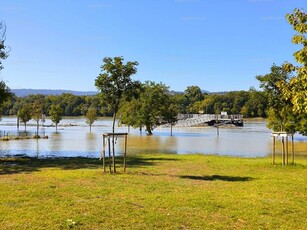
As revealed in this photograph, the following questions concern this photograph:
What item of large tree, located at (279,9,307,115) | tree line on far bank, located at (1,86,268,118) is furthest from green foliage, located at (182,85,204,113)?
large tree, located at (279,9,307,115)

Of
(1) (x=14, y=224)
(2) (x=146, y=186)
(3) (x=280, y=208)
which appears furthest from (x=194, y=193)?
(1) (x=14, y=224)

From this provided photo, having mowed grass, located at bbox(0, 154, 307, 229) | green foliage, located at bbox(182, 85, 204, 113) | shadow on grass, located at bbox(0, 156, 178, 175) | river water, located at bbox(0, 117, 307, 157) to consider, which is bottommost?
river water, located at bbox(0, 117, 307, 157)

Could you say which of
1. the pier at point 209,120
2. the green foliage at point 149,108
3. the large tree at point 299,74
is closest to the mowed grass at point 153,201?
the large tree at point 299,74

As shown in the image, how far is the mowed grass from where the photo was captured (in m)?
7.79

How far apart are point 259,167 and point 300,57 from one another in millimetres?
11034

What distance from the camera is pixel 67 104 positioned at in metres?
194

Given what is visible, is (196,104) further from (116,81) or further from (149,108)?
(116,81)

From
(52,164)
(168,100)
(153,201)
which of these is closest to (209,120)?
(168,100)

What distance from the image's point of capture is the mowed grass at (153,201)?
779 cm

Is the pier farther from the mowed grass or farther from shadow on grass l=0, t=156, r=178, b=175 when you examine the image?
→ the mowed grass

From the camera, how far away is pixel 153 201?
976 centimetres

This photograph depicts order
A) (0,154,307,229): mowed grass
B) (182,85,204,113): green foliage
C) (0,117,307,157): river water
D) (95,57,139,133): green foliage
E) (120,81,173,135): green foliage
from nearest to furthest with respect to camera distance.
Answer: (0,154,307,229): mowed grass, (95,57,139,133): green foliage, (0,117,307,157): river water, (120,81,173,135): green foliage, (182,85,204,113): green foliage

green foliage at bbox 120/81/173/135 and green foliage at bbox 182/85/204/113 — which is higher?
green foliage at bbox 182/85/204/113

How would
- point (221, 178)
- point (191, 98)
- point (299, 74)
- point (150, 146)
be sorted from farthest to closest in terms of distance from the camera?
1. point (191, 98)
2. point (150, 146)
3. point (221, 178)
4. point (299, 74)
